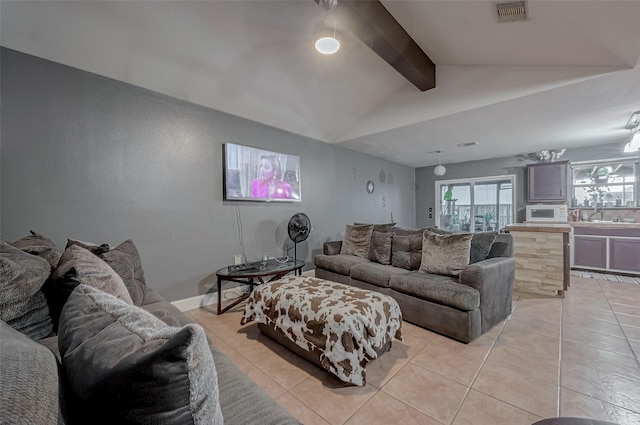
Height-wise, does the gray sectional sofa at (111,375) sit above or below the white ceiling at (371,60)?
below

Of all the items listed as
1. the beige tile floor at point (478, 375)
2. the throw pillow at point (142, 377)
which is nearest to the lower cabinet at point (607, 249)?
the beige tile floor at point (478, 375)

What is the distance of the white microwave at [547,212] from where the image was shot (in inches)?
191

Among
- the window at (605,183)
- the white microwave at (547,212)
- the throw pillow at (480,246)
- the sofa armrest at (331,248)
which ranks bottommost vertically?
the sofa armrest at (331,248)

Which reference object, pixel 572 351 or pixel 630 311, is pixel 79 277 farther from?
pixel 630 311

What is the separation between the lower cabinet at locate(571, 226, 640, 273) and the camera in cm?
407

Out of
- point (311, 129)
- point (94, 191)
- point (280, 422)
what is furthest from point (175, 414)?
point (311, 129)

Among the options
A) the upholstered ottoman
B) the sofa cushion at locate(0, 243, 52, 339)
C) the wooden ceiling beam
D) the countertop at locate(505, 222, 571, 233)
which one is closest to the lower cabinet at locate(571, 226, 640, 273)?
the countertop at locate(505, 222, 571, 233)

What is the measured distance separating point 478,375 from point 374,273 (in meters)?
1.32

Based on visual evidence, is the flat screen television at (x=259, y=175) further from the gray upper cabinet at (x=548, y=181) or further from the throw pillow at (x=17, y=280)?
the gray upper cabinet at (x=548, y=181)

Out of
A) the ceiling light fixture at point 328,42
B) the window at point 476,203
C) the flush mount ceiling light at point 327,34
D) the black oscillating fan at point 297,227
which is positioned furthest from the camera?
the window at point 476,203

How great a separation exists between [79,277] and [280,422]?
98 centimetres

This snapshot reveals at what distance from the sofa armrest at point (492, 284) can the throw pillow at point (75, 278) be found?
247 centimetres

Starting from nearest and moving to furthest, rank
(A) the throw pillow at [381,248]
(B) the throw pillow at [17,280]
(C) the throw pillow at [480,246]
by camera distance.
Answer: (B) the throw pillow at [17,280], (C) the throw pillow at [480,246], (A) the throw pillow at [381,248]

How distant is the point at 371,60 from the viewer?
3221 mm
